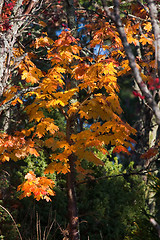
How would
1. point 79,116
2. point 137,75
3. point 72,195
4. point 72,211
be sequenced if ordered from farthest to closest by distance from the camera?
point 79,116 → point 72,195 → point 72,211 → point 137,75

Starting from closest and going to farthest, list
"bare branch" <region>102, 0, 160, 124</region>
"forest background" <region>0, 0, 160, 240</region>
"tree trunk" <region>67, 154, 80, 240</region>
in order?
"bare branch" <region>102, 0, 160, 124</region>
"forest background" <region>0, 0, 160, 240</region>
"tree trunk" <region>67, 154, 80, 240</region>

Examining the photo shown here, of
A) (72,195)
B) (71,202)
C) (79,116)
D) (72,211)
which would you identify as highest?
(79,116)

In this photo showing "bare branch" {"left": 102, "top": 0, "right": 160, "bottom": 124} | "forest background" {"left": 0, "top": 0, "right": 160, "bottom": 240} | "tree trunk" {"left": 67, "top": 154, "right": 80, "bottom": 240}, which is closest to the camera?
"bare branch" {"left": 102, "top": 0, "right": 160, "bottom": 124}

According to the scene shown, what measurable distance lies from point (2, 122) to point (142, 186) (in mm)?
4015

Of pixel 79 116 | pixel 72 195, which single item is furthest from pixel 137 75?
pixel 79 116

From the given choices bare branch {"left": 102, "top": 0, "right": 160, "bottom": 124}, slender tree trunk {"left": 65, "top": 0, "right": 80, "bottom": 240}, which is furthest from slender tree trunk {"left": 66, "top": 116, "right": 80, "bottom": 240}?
bare branch {"left": 102, "top": 0, "right": 160, "bottom": 124}

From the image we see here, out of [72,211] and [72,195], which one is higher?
[72,195]

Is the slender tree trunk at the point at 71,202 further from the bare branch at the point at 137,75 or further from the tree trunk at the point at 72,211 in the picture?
the bare branch at the point at 137,75

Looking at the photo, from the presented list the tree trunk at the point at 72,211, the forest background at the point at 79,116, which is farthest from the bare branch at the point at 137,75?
the tree trunk at the point at 72,211

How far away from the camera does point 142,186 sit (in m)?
7.42

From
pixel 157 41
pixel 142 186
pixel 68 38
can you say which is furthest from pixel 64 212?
pixel 157 41

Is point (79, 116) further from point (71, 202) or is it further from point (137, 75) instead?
point (137, 75)

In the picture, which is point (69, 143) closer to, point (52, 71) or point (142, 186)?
point (52, 71)

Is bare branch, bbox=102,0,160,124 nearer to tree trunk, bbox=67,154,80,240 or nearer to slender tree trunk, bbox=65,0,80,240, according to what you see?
slender tree trunk, bbox=65,0,80,240
